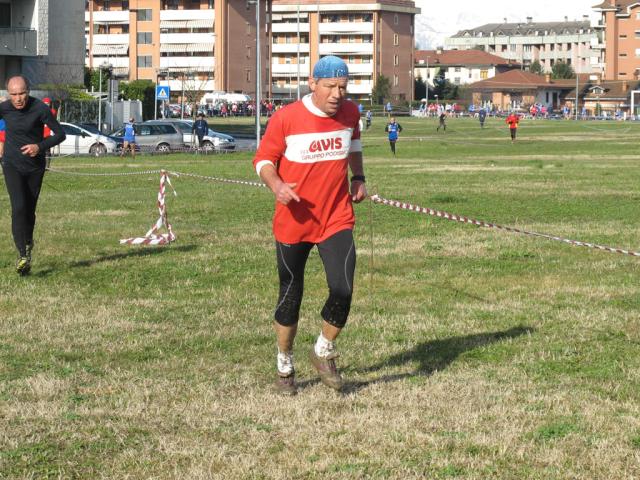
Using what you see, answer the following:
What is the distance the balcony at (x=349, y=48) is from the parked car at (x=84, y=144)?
125446 millimetres

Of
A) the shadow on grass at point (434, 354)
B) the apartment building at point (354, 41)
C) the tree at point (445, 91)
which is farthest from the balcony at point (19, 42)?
the tree at point (445, 91)

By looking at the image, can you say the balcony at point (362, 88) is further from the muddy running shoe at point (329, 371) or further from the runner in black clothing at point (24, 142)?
the muddy running shoe at point (329, 371)

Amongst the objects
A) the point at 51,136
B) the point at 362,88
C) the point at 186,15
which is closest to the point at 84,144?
the point at 51,136

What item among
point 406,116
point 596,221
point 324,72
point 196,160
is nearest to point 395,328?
point 324,72

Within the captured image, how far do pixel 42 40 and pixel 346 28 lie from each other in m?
110

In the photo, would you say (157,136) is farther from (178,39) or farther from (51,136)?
(178,39)

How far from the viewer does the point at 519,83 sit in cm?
18750

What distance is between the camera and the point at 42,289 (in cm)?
1236

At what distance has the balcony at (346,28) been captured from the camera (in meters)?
171

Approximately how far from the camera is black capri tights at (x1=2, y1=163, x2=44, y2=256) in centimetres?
1291

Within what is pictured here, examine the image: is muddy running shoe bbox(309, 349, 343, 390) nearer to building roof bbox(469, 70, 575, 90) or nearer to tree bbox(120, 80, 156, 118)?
tree bbox(120, 80, 156, 118)

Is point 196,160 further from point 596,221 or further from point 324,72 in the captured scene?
point 324,72

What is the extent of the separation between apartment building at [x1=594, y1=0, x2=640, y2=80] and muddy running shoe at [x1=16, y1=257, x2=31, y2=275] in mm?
172769

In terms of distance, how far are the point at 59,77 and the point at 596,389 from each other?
6603cm
